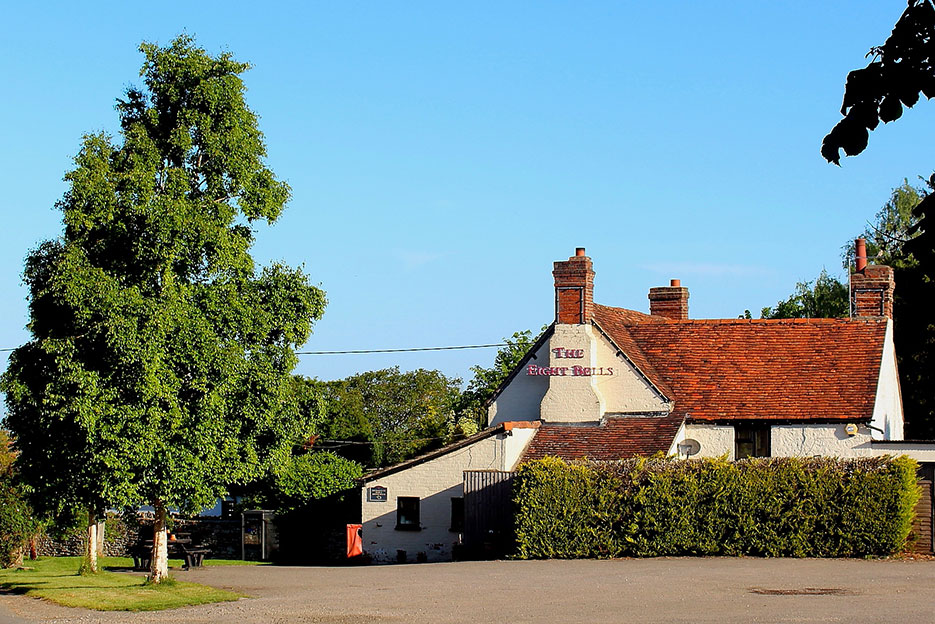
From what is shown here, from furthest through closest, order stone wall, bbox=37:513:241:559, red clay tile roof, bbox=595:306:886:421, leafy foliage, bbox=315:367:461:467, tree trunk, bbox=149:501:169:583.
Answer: leafy foliage, bbox=315:367:461:467 → stone wall, bbox=37:513:241:559 → red clay tile roof, bbox=595:306:886:421 → tree trunk, bbox=149:501:169:583

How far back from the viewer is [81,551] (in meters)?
43.9

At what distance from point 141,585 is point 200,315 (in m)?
6.17

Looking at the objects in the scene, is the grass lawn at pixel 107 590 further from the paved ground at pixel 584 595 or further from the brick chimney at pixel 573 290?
the brick chimney at pixel 573 290

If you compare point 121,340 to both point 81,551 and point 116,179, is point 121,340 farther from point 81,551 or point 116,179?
point 81,551

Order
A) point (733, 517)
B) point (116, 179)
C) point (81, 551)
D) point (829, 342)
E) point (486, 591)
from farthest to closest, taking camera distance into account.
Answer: point (81, 551) → point (829, 342) → point (733, 517) → point (116, 179) → point (486, 591)

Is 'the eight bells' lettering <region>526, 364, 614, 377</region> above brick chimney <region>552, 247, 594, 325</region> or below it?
below

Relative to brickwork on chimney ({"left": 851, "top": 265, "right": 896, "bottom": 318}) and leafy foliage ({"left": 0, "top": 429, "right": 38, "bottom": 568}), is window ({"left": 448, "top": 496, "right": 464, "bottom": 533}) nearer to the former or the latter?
leafy foliage ({"left": 0, "top": 429, "right": 38, "bottom": 568})

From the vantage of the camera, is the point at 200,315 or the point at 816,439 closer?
the point at 200,315

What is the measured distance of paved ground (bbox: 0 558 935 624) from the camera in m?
18.3

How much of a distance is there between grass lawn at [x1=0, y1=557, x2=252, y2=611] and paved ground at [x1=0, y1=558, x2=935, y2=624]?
60 centimetres

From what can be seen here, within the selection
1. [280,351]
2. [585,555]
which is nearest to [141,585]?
[280,351]

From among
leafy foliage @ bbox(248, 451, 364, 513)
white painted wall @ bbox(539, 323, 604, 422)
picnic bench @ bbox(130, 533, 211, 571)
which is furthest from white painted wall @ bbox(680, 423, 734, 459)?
picnic bench @ bbox(130, 533, 211, 571)

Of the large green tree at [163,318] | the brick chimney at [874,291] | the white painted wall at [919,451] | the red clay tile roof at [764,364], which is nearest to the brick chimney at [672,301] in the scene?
the red clay tile roof at [764,364]

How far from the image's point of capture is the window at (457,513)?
36312 millimetres
